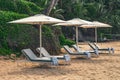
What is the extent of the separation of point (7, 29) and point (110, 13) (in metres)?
32.3

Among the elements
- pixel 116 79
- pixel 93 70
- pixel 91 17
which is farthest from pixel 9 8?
pixel 91 17

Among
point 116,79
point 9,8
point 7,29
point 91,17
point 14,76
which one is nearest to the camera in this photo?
point 116,79

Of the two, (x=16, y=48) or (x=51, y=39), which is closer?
(x=16, y=48)

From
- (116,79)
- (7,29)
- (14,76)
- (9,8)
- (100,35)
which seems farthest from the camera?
(100,35)

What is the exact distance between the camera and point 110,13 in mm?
47938

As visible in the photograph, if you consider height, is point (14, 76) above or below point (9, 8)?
below

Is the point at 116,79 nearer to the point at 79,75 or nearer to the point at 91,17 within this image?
the point at 79,75

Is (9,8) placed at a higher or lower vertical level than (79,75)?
higher

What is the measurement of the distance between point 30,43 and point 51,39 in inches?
65.6

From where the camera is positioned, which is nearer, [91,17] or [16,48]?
[16,48]

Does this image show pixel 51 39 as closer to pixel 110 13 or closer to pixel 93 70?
pixel 93 70

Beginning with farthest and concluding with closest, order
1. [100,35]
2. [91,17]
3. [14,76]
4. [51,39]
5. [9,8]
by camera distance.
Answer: [91,17] → [100,35] → [9,8] → [51,39] → [14,76]

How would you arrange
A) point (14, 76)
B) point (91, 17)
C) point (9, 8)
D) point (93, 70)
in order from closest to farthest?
point (14, 76) → point (93, 70) → point (9, 8) → point (91, 17)

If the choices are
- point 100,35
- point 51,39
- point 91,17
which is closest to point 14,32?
point 51,39
